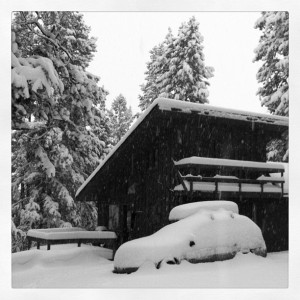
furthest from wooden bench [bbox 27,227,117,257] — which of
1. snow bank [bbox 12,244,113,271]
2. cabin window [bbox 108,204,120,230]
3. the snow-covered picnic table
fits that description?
cabin window [bbox 108,204,120,230]

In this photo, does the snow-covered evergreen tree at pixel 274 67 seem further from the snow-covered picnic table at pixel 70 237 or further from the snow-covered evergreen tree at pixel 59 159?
the snow-covered picnic table at pixel 70 237

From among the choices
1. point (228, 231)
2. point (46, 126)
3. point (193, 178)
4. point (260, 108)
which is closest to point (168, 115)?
point (193, 178)

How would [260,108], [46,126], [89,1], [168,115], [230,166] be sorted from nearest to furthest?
[89,1], [168,115], [230,166], [46,126], [260,108]

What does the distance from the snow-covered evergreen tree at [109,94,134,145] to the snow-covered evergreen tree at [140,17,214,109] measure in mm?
8976

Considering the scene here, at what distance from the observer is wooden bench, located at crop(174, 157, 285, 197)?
1359 centimetres

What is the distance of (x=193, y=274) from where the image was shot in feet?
30.7

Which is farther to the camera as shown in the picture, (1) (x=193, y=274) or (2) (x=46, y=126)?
(2) (x=46, y=126)

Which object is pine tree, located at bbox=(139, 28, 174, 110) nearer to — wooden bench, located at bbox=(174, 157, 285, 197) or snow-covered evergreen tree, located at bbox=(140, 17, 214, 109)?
snow-covered evergreen tree, located at bbox=(140, 17, 214, 109)

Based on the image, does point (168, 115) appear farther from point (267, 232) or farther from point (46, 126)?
point (46, 126)

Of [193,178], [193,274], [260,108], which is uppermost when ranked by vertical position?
[260,108]

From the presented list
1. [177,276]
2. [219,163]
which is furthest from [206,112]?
[177,276]

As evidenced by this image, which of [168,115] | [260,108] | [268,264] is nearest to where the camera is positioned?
[268,264]

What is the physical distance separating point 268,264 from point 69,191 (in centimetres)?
1473

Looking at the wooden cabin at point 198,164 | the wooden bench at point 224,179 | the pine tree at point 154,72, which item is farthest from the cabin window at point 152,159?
the pine tree at point 154,72
